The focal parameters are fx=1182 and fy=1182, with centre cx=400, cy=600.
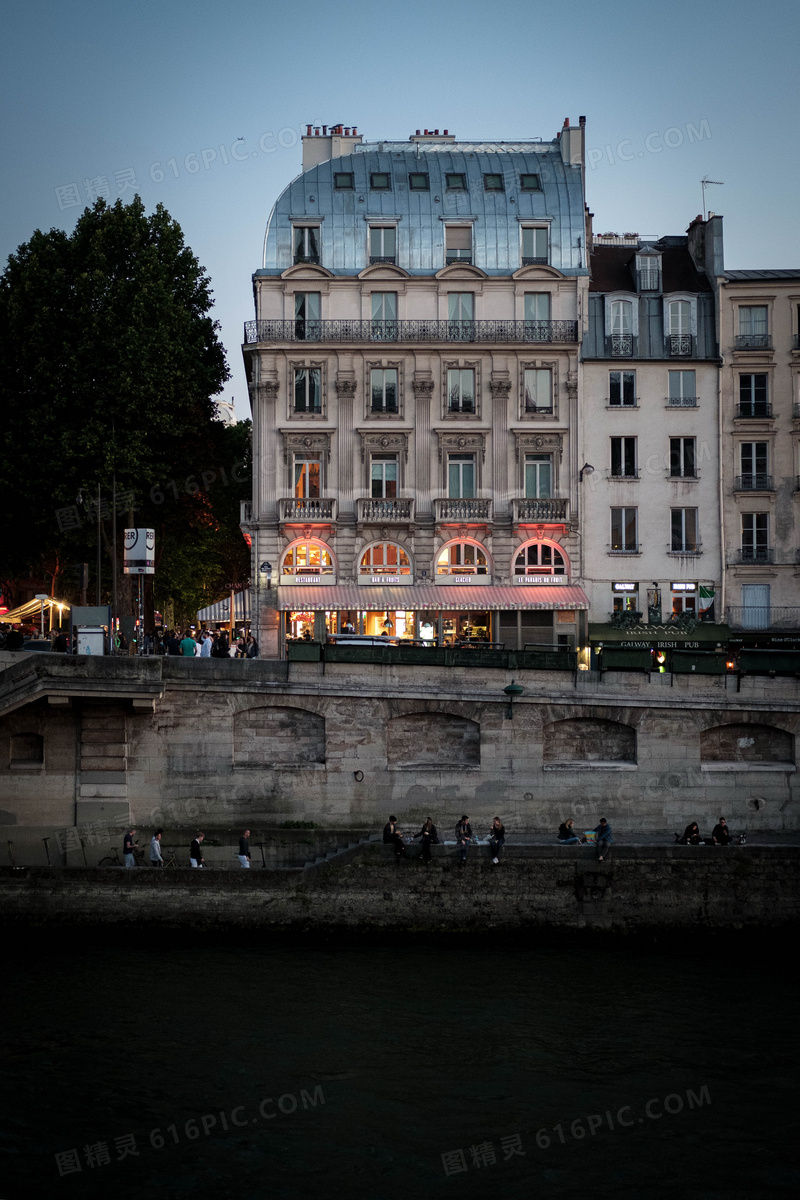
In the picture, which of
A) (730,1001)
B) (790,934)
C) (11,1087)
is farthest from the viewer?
(790,934)

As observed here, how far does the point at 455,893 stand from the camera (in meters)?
30.1

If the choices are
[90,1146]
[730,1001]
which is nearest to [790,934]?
[730,1001]

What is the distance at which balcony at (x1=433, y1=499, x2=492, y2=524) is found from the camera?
4506cm

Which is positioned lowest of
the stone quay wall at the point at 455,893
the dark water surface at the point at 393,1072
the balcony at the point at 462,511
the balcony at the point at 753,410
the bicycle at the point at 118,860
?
the dark water surface at the point at 393,1072

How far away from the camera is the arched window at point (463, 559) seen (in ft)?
149

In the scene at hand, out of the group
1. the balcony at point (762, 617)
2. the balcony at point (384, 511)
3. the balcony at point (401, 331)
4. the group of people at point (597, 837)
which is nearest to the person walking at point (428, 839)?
the group of people at point (597, 837)

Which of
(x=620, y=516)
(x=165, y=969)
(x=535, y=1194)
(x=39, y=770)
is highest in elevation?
(x=620, y=516)

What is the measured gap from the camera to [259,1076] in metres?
21.0

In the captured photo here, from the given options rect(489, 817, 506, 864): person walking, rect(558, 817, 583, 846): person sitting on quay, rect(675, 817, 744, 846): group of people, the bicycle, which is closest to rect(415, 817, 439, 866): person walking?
rect(489, 817, 506, 864): person walking

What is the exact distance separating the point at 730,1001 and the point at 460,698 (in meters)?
11.9

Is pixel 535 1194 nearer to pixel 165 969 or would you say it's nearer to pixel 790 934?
pixel 165 969

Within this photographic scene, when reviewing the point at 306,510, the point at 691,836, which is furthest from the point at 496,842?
the point at 306,510

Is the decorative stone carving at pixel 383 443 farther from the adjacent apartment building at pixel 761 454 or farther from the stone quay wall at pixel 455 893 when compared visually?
the stone quay wall at pixel 455 893

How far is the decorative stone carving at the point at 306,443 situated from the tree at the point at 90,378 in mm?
3544
